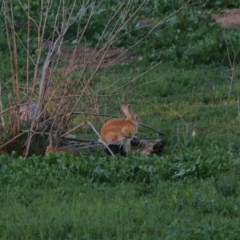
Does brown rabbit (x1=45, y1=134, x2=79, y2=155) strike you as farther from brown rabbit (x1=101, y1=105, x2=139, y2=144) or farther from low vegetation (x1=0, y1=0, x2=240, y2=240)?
brown rabbit (x1=101, y1=105, x2=139, y2=144)

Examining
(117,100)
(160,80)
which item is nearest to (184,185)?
(117,100)

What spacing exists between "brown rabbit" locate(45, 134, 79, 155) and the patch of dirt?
691cm

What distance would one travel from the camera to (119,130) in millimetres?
10547

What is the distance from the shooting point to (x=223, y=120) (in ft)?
40.1

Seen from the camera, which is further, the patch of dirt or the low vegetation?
the patch of dirt

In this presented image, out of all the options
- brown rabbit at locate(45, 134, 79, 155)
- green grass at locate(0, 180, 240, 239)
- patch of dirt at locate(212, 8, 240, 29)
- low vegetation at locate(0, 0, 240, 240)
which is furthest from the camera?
patch of dirt at locate(212, 8, 240, 29)

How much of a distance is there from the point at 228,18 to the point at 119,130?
24.6ft

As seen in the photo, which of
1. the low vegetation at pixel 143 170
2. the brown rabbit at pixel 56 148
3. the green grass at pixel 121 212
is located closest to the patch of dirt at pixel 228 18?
the low vegetation at pixel 143 170

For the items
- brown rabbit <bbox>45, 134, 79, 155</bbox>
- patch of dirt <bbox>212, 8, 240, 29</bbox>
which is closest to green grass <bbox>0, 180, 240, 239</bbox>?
brown rabbit <bbox>45, 134, 79, 155</bbox>

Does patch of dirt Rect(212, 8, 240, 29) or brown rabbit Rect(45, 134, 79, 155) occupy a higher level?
brown rabbit Rect(45, 134, 79, 155)

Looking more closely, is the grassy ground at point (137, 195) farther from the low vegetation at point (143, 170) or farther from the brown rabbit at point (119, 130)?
the brown rabbit at point (119, 130)

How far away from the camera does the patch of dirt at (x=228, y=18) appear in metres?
17.0

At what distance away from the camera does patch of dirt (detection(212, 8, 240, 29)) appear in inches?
669

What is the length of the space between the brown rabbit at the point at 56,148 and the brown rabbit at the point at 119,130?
0.39 metres
